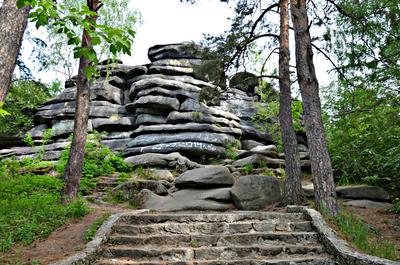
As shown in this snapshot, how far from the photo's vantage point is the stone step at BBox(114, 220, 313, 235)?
Result: 6160 millimetres

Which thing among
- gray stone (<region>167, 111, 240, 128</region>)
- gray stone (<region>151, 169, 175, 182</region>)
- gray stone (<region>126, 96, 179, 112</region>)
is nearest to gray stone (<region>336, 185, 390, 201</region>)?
gray stone (<region>151, 169, 175, 182</region>)

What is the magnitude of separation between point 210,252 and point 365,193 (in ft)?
19.8

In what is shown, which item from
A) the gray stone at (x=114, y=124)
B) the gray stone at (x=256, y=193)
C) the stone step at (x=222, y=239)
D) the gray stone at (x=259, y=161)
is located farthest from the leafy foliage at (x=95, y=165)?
the stone step at (x=222, y=239)

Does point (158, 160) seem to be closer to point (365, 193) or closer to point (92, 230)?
point (365, 193)

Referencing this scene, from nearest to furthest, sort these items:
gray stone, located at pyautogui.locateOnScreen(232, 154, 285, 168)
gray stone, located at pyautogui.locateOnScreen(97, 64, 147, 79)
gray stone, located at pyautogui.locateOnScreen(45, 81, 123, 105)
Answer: gray stone, located at pyautogui.locateOnScreen(232, 154, 285, 168), gray stone, located at pyautogui.locateOnScreen(45, 81, 123, 105), gray stone, located at pyautogui.locateOnScreen(97, 64, 147, 79)

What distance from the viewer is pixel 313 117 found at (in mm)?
7547

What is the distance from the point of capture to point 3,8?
15.7ft

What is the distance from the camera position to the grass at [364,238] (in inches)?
192

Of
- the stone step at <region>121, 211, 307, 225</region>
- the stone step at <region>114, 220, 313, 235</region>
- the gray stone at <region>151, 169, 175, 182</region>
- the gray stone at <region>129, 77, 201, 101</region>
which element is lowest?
the stone step at <region>114, 220, 313, 235</region>

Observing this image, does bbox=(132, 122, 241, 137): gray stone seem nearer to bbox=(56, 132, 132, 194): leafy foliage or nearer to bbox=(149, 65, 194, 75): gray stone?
bbox=(56, 132, 132, 194): leafy foliage

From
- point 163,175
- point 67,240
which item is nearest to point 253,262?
point 67,240

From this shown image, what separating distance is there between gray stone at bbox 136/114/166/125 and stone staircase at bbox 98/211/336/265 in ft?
39.1


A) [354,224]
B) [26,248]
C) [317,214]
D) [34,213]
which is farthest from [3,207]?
[354,224]

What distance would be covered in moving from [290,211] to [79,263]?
15.6ft
